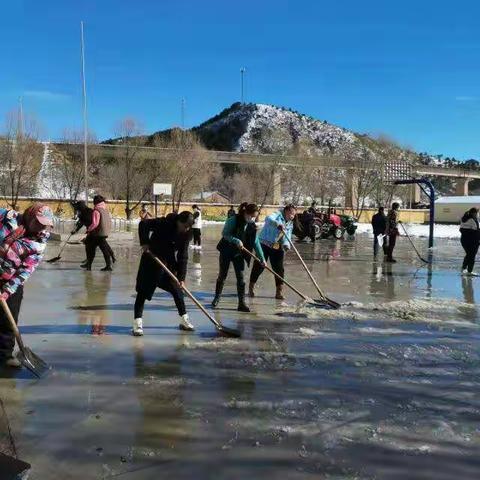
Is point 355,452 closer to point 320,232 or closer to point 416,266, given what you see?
point 416,266

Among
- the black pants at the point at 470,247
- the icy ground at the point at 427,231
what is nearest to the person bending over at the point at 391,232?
the black pants at the point at 470,247

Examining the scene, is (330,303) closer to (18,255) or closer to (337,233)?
(18,255)

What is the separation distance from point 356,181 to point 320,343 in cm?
6436

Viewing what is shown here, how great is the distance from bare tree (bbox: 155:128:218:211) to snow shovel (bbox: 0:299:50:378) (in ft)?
172

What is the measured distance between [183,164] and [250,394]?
57.9 m

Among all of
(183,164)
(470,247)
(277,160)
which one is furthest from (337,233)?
(277,160)

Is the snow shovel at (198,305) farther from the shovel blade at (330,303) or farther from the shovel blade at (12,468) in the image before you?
the shovel blade at (12,468)

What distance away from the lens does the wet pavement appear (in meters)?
3.66

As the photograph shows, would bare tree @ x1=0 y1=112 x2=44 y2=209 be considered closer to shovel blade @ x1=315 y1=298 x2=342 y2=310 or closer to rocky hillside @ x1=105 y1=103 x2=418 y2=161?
shovel blade @ x1=315 y1=298 x2=342 y2=310

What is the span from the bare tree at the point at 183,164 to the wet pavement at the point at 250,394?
166ft

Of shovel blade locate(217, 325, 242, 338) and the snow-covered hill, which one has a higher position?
the snow-covered hill

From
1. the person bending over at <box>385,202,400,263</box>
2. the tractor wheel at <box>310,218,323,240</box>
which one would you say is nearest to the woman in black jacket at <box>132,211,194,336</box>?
the person bending over at <box>385,202,400,263</box>

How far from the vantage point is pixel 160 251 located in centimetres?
687

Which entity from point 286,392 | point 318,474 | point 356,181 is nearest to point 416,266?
point 286,392
